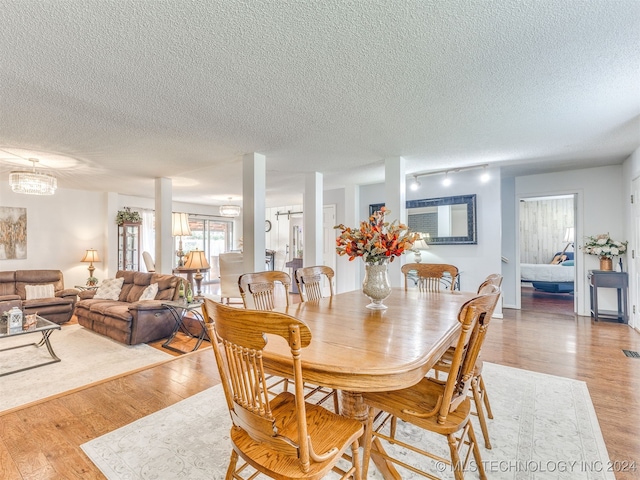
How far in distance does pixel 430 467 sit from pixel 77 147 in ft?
15.1

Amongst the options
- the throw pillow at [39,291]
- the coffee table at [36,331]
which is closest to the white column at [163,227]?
the throw pillow at [39,291]

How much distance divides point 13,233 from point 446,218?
311 inches

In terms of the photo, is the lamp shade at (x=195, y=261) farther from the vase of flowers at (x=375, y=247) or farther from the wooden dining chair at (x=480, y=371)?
the wooden dining chair at (x=480, y=371)

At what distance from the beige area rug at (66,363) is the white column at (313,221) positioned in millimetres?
2401

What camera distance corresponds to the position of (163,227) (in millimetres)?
5312

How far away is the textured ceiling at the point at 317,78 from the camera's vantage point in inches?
62.5

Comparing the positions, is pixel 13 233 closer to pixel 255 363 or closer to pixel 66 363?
pixel 66 363

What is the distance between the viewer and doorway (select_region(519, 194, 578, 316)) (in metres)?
6.65

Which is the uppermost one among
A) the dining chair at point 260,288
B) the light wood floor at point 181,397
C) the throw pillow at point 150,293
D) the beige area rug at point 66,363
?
the dining chair at point 260,288

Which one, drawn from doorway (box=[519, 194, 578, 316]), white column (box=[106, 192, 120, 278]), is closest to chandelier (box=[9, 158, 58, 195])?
white column (box=[106, 192, 120, 278])

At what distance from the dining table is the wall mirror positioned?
331cm

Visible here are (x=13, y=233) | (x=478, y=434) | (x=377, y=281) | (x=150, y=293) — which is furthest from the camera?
(x=13, y=233)

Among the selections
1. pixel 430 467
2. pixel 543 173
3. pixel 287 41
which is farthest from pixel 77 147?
pixel 543 173

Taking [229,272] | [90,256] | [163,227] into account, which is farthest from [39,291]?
[229,272]
